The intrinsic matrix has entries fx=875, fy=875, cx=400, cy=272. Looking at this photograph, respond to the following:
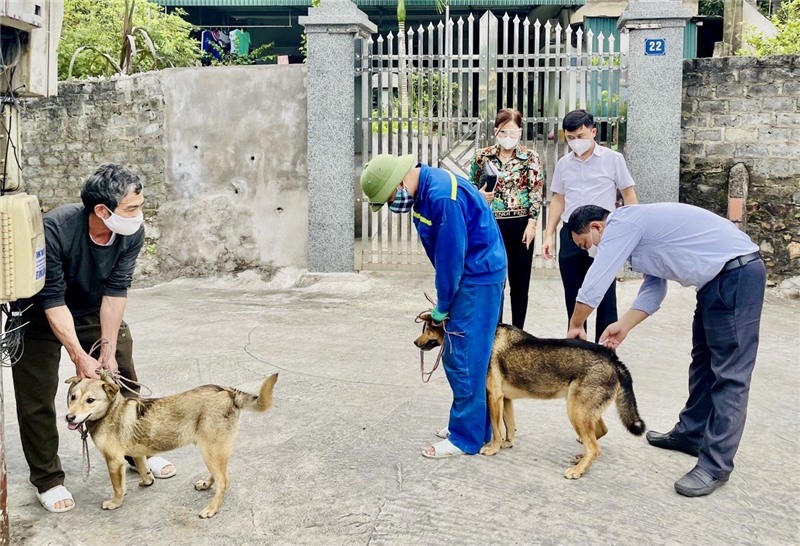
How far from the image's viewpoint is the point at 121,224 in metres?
4.17

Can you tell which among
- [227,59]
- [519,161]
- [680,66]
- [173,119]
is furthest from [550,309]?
[227,59]

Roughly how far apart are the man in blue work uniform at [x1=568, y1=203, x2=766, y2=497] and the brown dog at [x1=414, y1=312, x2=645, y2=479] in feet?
0.91

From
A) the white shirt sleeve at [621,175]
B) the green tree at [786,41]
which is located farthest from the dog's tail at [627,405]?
the green tree at [786,41]

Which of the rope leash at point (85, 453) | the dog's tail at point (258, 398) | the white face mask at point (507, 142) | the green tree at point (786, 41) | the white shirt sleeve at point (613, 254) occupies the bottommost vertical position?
the rope leash at point (85, 453)

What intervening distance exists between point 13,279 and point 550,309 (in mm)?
5933

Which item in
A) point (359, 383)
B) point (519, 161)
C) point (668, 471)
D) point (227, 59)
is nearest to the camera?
point (668, 471)

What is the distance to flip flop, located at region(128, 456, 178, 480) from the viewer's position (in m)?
4.63

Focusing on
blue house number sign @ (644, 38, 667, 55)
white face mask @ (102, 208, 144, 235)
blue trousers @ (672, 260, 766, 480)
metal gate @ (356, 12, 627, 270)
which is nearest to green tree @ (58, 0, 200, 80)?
metal gate @ (356, 12, 627, 270)

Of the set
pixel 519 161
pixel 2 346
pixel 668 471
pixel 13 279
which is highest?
pixel 519 161

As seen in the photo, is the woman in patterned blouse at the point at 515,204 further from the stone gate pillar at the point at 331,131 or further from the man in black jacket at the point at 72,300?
the stone gate pillar at the point at 331,131

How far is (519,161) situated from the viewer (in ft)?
22.3

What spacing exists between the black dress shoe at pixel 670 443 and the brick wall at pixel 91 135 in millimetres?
7150

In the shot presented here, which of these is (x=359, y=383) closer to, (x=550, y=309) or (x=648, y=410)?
(x=648, y=410)

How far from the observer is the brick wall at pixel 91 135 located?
411 inches
